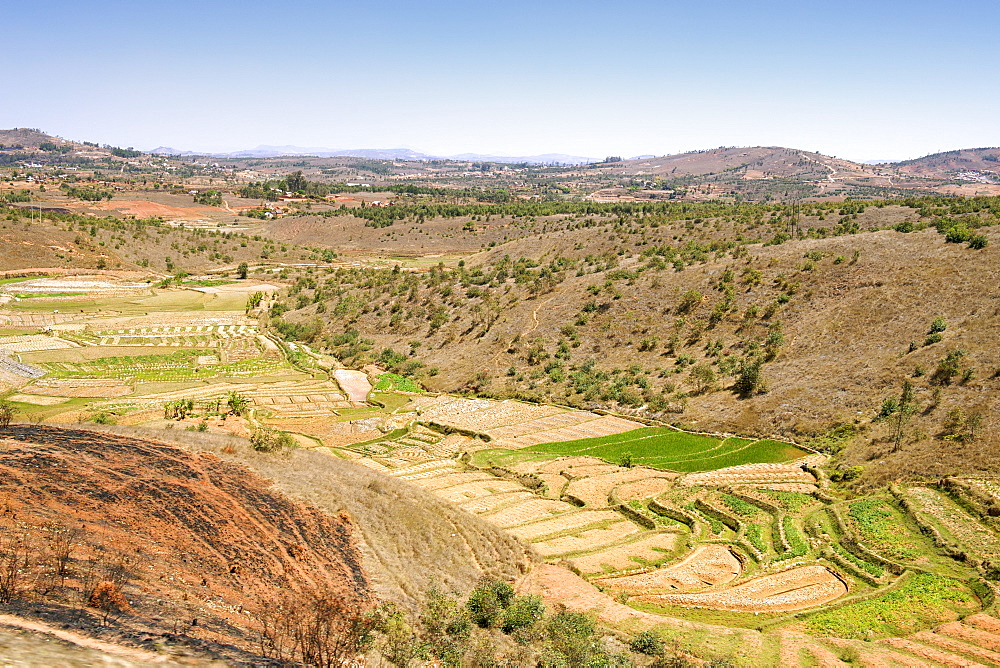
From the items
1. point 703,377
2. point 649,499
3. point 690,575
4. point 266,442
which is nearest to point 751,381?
point 703,377

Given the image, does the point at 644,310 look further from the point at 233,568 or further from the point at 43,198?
the point at 43,198

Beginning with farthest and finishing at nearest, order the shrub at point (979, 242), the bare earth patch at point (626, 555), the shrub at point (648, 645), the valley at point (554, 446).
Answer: the shrub at point (979, 242) < the bare earth patch at point (626, 555) < the valley at point (554, 446) < the shrub at point (648, 645)

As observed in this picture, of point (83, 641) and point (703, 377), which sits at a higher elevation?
point (83, 641)

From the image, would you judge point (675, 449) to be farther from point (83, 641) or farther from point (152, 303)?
point (152, 303)

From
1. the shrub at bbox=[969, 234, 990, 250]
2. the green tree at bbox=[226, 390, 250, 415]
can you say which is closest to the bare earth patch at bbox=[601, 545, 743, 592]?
the green tree at bbox=[226, 390, 250, 415]

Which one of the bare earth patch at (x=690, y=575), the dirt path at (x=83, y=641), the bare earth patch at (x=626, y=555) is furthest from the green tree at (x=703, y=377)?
the dirt path at (x=83, y=641)

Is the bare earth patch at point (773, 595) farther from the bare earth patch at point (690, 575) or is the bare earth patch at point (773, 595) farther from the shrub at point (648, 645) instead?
the shrub at point (648, 645)

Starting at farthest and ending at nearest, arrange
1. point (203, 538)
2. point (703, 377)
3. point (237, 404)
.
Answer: point (703, 377), point (237, 404), point (203, 538)
